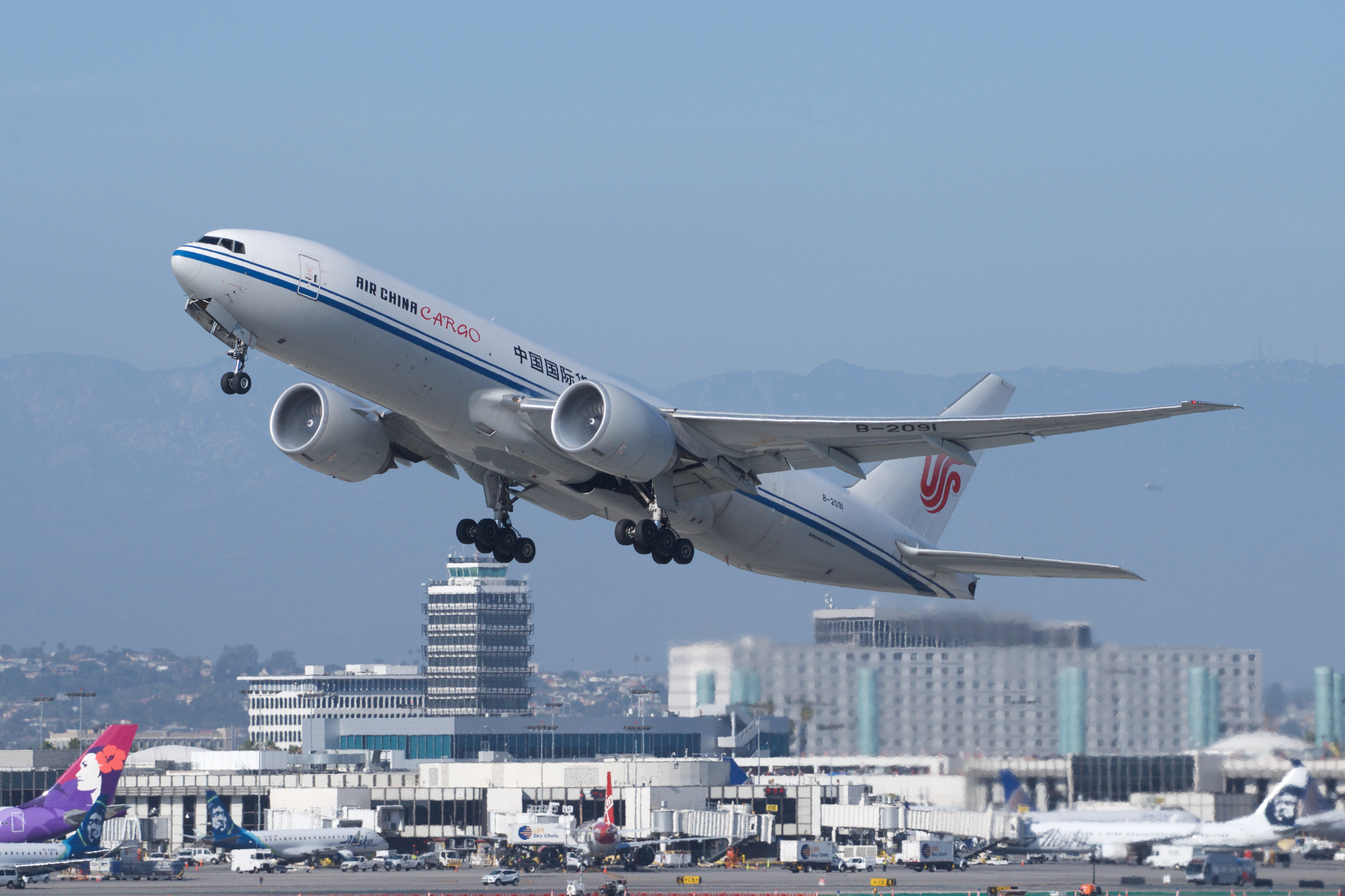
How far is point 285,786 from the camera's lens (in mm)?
91375

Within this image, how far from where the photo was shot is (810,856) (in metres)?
70.1

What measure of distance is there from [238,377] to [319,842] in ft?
159

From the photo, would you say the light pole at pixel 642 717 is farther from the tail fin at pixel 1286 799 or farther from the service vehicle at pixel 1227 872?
the service vehicle at pixel 1227 872

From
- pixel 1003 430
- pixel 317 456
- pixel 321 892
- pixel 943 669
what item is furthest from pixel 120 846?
pixel 1003 430

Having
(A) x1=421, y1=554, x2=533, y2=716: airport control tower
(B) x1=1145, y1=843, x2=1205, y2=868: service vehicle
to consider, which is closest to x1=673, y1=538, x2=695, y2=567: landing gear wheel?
(B) x1=1145, y1=843, x2=1205, y2=868: service vehicle

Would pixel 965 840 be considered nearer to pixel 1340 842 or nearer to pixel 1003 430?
pixel 1340 842

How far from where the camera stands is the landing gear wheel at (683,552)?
36.4 metres

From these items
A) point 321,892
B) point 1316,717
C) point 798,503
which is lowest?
point 321,892

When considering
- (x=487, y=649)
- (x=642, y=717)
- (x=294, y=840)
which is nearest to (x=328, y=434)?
(x=294, y=840)

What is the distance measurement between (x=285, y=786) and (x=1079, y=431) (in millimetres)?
67157

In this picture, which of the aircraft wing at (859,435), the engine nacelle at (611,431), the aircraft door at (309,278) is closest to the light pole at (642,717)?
the aircraft wing at (859,435)

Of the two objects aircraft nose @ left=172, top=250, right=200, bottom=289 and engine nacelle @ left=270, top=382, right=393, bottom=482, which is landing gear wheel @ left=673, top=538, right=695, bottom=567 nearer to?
engine nacelle @ left=270, top=382, right=393, bottom=482

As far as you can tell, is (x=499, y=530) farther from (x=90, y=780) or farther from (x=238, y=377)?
(x=90, y=780)

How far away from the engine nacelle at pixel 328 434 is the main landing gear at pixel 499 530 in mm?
2473
